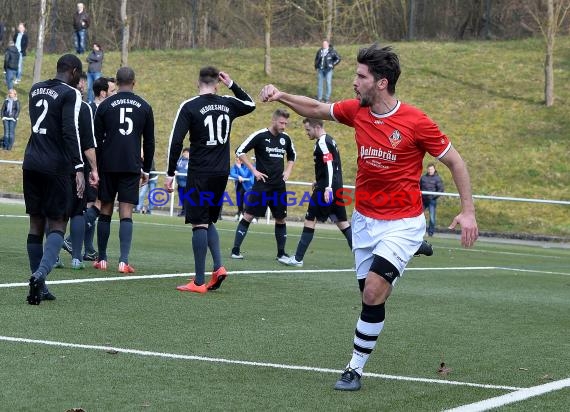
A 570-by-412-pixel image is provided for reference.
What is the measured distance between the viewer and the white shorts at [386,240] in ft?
22.3

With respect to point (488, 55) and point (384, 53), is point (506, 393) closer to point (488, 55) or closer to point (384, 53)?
point (384, 53)

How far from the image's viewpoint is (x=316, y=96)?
41438 millimetres

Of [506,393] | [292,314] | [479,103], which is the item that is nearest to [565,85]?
[479,103]

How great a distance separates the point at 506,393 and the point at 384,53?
85.9 inches

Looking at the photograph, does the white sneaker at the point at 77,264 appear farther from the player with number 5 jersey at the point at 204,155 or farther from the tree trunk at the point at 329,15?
the tree trunk at the point at 329,15

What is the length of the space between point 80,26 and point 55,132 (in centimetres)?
3660

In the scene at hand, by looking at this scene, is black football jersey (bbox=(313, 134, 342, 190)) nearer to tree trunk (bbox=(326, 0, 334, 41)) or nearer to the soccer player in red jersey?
the soccer player in red jersey

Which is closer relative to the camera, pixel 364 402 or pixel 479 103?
pixel 364 402

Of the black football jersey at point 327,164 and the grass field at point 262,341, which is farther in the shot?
the black football jersey at point 327,164

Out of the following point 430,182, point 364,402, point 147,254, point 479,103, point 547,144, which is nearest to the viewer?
point 364,402

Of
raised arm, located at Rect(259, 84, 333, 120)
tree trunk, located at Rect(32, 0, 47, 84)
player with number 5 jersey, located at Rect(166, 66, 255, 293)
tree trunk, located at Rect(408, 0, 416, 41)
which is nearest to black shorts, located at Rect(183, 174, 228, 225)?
player with number 5 jersey, located at Rect(166, 66, 255, 293)

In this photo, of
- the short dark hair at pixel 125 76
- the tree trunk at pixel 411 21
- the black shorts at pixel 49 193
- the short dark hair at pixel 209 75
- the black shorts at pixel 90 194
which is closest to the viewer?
the black shorts at pixel 49 193

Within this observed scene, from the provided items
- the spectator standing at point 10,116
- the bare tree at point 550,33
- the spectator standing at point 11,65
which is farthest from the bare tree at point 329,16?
the spectator standing at point 10,116

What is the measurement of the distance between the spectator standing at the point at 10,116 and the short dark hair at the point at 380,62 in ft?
97.4
